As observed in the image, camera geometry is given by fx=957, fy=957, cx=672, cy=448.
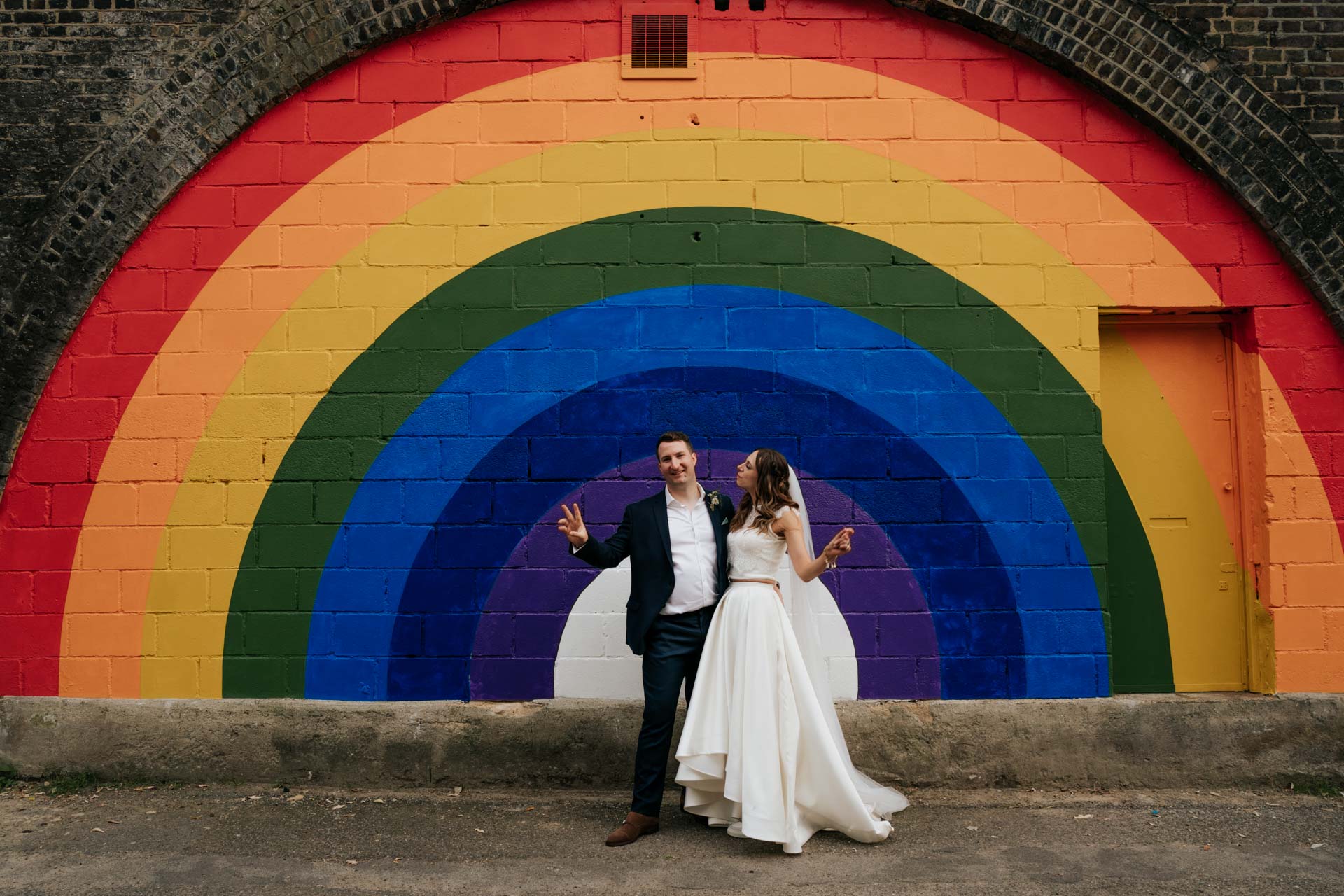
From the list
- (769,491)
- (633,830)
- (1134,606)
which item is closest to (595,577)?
(769,491)

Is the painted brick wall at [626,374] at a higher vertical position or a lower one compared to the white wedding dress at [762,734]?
higher

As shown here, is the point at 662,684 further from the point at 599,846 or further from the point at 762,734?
the point at 599,846

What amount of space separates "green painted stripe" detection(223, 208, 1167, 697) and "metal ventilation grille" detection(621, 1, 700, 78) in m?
0.89

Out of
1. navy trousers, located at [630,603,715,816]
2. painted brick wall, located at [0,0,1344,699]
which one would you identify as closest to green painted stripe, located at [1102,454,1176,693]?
painted brick wall, located at [0,0,1344,699]

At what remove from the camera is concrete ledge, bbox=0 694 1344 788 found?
5262 mm

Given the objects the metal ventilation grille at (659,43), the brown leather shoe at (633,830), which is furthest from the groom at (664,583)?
the metal ventilation grille at (659,43)

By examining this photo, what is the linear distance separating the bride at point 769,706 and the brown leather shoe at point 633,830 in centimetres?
19

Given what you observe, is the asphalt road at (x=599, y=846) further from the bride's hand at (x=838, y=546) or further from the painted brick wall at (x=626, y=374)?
the bride's hand at (x=838, y=546)

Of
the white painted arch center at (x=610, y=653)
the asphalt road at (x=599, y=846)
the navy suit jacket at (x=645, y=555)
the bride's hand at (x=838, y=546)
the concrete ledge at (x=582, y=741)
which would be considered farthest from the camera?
the white painted arch center at (x=610, y=653)

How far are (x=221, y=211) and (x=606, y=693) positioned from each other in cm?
359

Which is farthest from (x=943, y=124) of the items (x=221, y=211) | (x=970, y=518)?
(x=221, y=211)

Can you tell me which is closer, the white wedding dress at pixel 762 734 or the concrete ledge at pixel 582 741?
the white wedding dress at pixel 762 734

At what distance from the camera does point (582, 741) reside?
5.31 meters

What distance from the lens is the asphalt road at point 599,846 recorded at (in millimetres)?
Result: 4121
